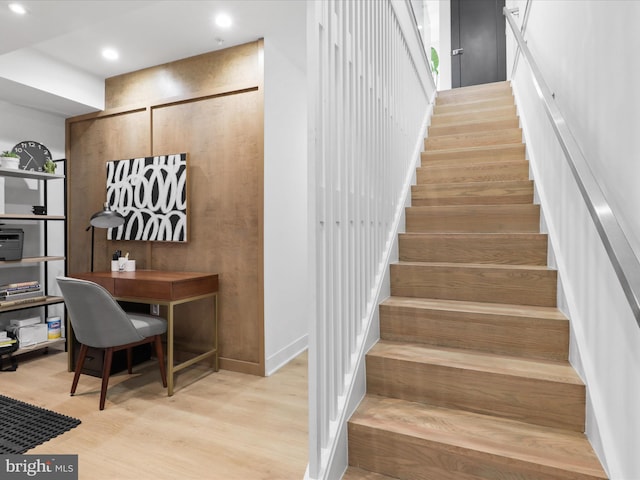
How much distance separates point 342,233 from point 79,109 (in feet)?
11.4

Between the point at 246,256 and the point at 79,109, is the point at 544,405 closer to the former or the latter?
the point at 246,256

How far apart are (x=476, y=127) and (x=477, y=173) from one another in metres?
0.87

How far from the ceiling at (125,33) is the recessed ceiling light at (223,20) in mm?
40

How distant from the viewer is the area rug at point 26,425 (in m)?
2.05

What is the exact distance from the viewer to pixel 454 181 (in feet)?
9.55

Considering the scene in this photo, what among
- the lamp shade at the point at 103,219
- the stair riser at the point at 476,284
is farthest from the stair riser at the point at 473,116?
the lamp shade at the point at 103,219

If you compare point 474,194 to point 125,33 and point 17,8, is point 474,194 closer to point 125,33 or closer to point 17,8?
point 125,33

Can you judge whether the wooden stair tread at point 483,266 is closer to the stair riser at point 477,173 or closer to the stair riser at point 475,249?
the stair riser at point 475,249

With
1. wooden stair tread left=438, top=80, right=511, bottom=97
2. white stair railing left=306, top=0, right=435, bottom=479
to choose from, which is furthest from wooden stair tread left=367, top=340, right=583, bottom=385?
wooden stair tread left=438, top=80, right=511, bottom=97

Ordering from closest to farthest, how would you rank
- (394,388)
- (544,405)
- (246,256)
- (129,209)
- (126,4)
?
(544,405) → (394,388) → (126,4) → (246,256) → (129,209)

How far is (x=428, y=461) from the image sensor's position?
4.59 feet

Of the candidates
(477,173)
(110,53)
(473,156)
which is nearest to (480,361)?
(477,173)

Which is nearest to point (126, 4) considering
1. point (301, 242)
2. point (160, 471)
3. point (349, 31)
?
point (349, 31)

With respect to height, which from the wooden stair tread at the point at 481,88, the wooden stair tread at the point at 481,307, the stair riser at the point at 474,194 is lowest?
the wooden stair tread at the point at 481,307
